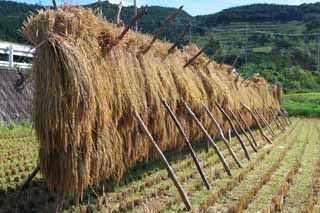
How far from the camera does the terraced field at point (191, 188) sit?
6.89 metres

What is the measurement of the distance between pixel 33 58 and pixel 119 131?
2036 millimetres

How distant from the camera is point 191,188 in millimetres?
8258

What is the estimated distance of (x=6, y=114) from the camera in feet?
56.3

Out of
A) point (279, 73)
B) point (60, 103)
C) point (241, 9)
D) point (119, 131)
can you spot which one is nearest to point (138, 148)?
point (119, 131)

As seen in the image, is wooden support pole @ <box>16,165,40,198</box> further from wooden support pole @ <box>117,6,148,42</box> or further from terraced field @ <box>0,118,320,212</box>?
wooden support pole @ <box>117,6,148,42</box>

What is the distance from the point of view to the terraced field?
6.89 meters

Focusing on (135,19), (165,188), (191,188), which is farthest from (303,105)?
(135,19)

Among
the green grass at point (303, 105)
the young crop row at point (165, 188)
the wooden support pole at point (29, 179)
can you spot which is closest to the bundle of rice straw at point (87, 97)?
the young crop row at point (165, 188)

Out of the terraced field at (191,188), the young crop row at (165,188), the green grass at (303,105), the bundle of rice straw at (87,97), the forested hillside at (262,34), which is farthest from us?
the green grass at (303,105)

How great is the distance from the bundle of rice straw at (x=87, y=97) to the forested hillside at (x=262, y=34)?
21556 mm

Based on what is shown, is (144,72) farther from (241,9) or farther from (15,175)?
(241,9)

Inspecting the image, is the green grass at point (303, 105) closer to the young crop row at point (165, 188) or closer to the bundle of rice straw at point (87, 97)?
the young crop row at point (165, 188)

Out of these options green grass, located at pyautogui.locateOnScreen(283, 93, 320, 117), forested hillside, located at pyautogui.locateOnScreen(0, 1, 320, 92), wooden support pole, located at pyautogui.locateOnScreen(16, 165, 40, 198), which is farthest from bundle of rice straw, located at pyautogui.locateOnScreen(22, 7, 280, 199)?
green grass, located at pyautogui.locateOnScreen(283, 93, 320, 117)

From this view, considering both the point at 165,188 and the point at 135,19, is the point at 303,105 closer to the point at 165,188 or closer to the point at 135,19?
the point at 165,188
